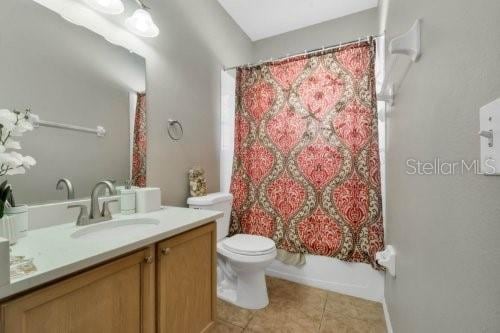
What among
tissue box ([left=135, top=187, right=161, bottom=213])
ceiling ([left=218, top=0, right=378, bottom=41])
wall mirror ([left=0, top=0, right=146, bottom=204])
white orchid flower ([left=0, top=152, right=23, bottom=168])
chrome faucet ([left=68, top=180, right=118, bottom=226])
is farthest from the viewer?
ceiling ([left=218, top=0, right=378, bottom=41])

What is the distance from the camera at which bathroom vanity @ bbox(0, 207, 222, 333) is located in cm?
65

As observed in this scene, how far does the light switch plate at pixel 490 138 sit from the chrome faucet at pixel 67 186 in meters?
1.56

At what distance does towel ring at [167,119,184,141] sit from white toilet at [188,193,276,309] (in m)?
0.51

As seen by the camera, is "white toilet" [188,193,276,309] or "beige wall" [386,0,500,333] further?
"white toilet" [188,193,276,309]

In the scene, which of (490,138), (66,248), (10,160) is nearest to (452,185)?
(490,138)

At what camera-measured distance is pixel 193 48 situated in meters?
2.00

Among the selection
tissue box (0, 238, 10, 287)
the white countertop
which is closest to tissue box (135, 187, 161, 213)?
the white countertop

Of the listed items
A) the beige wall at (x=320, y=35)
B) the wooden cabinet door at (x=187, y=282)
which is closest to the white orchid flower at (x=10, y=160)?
the wooden cabinet door at (x=187, y=282)

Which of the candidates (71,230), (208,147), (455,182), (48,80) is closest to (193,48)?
(208,147)

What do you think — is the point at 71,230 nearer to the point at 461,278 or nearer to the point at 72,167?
the point at 72,167

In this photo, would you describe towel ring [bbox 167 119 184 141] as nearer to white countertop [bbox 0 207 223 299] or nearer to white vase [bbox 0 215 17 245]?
white countertop [bbox 0 207 223 299]

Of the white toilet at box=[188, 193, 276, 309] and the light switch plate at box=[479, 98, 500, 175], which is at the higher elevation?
the light switch plate at box=[479, 98, 500, 175]

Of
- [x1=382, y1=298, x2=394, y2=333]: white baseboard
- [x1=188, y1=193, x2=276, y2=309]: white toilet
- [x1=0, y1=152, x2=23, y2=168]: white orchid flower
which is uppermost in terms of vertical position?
[x1=0, y1=152, x2=23, y2=168]: white orchid flower

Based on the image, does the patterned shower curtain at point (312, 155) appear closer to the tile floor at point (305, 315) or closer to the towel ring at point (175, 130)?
the tile floor at point (305, 315)
